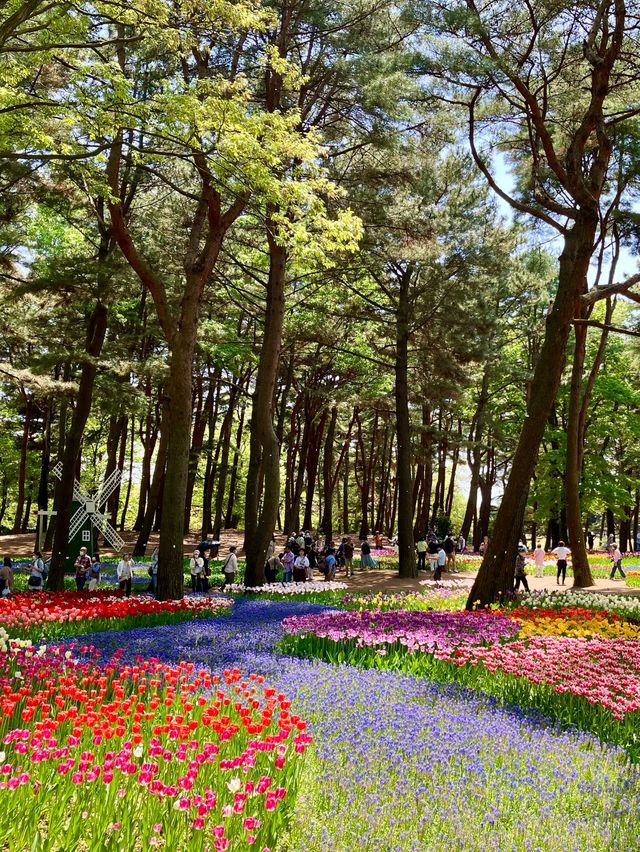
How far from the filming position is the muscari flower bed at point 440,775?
143 inches

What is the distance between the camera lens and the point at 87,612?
11156 mm

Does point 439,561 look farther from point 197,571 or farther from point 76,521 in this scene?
point 76,521

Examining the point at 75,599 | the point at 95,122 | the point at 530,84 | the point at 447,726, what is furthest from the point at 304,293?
the point at 447,726

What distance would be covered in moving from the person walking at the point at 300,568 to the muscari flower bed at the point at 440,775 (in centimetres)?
1394

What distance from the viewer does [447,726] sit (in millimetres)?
5422

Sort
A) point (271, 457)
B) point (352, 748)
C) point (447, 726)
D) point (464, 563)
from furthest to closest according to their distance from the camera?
point (464, 563)
point (271, 457)
point (447, 726)
point (352, 748)

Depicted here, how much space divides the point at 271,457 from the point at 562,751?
518 inches

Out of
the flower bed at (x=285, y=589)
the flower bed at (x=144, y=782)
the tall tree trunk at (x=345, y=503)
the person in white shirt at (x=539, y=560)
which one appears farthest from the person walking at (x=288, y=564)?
the tall tree trunk at (x=345, y=503)

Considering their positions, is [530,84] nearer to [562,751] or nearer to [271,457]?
[271,457]

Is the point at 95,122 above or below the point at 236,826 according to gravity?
above

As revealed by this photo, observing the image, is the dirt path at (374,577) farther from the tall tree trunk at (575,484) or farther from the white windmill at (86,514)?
the white windmill at (86,514)

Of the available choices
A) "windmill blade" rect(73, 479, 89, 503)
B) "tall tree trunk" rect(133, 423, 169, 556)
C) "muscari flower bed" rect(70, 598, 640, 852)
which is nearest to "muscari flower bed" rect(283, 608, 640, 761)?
"muscari flower bed" rect(70, 598, 640, 852)

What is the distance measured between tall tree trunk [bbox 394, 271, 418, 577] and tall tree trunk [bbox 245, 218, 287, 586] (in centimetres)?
539

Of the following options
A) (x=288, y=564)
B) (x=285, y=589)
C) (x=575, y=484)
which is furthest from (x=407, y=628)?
(x=288, y=564)
